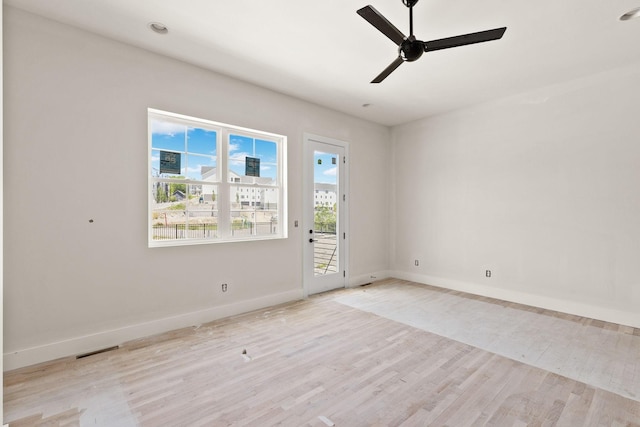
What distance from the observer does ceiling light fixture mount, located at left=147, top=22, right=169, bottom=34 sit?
2850mm

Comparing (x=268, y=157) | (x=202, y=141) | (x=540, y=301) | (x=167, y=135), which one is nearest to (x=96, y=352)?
(x=167, y=135)

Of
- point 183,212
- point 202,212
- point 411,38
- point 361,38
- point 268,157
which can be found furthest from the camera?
point 268,157

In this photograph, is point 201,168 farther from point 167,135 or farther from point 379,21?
point 379,21

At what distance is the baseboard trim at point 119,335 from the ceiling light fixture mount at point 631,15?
4690 millimetres

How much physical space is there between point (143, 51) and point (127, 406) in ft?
10.8

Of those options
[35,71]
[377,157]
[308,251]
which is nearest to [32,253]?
[35,71]

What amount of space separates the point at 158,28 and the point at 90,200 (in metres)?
1.77

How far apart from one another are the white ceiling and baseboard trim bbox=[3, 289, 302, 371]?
2.91 meters

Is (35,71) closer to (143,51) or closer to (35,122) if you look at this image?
(35,122)

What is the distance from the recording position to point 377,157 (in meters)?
5.93

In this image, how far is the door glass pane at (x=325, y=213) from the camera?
4.90m

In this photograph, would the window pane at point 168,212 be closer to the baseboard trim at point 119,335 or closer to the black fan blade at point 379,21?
the baseboard trim at point 119,335

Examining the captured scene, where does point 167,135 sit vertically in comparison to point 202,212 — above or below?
above

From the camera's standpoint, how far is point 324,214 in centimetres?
503
